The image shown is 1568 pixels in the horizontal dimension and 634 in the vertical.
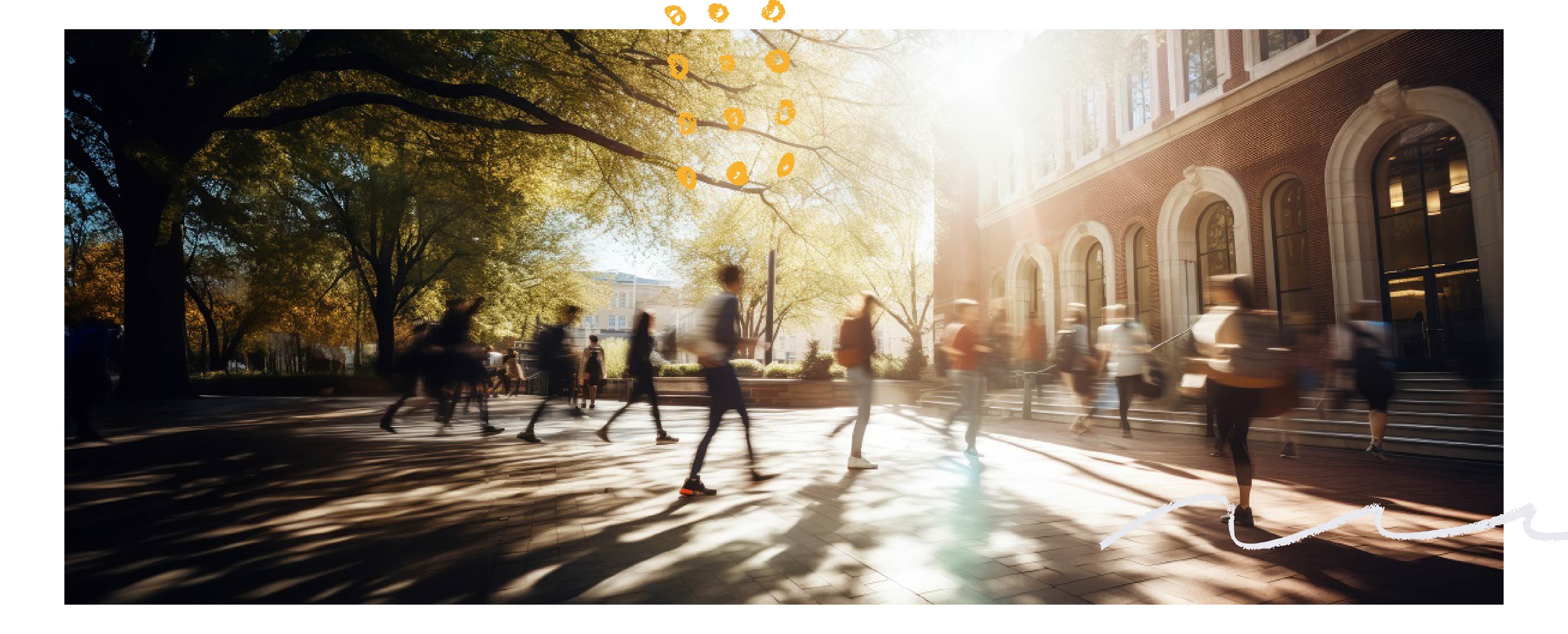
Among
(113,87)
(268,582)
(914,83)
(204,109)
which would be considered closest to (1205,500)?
(914,83)

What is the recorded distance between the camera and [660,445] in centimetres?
820

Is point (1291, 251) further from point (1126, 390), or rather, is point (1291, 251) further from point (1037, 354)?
point (1126, 390)

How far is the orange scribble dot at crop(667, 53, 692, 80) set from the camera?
22.4 feet

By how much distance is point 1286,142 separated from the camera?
14.1 metres

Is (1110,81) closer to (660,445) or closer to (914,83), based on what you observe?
(914,83)

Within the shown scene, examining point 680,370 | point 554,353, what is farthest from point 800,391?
point 554,353

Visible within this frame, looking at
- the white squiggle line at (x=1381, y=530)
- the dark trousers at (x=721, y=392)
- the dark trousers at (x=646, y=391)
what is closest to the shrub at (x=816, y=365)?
the dark trousers at (x=646, y=391)

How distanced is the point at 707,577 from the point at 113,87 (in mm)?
7273

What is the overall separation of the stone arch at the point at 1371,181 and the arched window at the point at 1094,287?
21.2 ft

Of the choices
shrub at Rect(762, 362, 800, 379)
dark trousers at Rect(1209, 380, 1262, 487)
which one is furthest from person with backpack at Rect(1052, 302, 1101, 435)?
shrub at Rect(762, 362, 800, 379)

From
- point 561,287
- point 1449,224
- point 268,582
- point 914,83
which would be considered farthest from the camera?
point 561,287

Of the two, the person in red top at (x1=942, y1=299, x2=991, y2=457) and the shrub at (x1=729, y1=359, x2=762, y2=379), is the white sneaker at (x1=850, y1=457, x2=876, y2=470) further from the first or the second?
the shrub at (x1=729, y1=359, x2=762, y2=379)

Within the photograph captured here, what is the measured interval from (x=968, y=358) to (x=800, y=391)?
11.2 m
